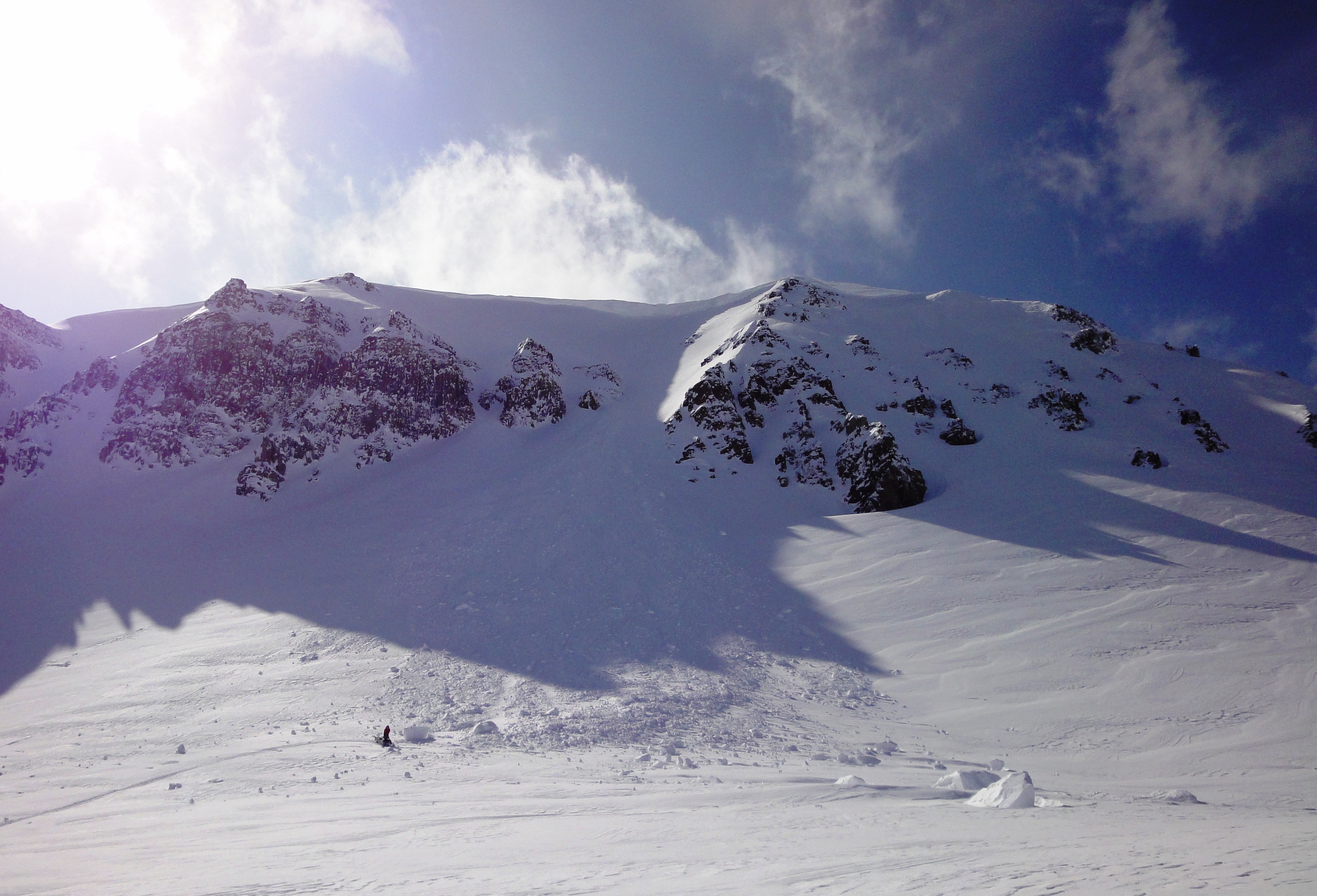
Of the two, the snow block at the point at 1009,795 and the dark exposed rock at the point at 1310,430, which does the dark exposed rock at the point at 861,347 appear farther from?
the snow block at the point at 1009,795

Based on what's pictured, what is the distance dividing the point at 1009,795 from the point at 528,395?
37.8m

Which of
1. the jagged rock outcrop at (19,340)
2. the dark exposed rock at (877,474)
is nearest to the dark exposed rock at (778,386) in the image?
the dark exposed rock at (877,474)

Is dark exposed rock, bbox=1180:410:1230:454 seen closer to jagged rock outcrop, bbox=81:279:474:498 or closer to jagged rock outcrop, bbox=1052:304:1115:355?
jagged rock outcrop, bbox=1052:304:1115:355

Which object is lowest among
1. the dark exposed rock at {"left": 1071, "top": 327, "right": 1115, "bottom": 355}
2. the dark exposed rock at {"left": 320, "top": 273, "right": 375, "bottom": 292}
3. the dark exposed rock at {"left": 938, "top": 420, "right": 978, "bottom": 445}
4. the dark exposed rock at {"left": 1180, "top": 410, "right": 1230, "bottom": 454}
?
the dark exposed rock at {"left": 938, "top": 420, "right": 978, "bottom": 445}

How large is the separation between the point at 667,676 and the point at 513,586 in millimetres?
8868

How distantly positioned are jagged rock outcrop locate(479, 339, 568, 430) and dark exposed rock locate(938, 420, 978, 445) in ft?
85.3

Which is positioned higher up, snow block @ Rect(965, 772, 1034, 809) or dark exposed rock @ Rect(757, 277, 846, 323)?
dark exposed rock @ Rect(757, 277, 846, 323)

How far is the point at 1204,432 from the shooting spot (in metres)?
33.2

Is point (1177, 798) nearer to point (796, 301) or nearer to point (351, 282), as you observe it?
point (796, 301)

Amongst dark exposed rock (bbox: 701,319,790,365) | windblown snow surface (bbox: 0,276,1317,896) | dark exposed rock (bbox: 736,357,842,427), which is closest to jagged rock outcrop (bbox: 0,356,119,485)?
windblown snow surface (bbox: 0,276,1317,896)

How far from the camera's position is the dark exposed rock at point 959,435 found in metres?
33.9

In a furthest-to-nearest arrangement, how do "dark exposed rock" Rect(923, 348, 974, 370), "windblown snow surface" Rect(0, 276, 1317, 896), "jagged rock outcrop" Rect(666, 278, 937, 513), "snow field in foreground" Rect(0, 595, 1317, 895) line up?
"dark exposed rock" Rect(923, 348, 974, 370) → "jagged rock outcrop" Rect(666, 278, 937, 513) → "windblown snow surface" Rect(0, 276, 1317, 896) → "snow field in foreground" Rect(0, 595, 1317, 895)

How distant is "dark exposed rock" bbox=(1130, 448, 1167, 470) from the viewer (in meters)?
29.2

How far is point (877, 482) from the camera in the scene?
29.5m
